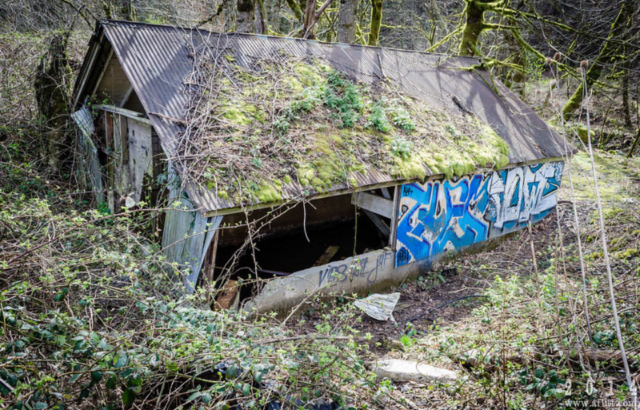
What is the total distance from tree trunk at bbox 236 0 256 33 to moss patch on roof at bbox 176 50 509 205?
3.34 meters

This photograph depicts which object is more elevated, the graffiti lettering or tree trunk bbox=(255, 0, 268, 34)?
tree trunk bbox=(255, 0, 268, 34)

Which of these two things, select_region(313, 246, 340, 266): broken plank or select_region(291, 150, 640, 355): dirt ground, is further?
select_region(313, 246, 340, 266): broken plank

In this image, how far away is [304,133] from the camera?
21.7 feet

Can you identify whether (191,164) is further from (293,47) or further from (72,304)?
(293,47)

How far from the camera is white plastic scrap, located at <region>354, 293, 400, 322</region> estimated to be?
6719 mm

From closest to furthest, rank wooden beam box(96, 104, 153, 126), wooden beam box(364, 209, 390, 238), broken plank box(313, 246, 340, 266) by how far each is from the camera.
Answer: wooden beam box(96, 104, 153, 126), broken plank box(313, 246, 340, 266), wooden beam box(364, 209, 390, 238)

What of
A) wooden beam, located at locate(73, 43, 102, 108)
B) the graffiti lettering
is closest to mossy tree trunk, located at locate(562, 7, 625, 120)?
the graffiti lettering

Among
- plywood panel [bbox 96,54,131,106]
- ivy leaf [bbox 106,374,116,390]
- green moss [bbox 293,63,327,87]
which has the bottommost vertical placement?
ivy leaf [bbox 106,374,116,390]

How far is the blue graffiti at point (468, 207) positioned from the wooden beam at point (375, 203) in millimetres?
282

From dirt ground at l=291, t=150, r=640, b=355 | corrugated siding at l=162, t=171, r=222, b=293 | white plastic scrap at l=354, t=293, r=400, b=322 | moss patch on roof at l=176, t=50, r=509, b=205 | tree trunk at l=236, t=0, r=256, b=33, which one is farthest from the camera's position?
tree trunk at l=236, t=0, r=256, b=33

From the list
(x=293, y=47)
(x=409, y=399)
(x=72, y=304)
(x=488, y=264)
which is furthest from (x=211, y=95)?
(x=488, y=264)

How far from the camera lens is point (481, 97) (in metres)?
10.3

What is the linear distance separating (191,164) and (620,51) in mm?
16162

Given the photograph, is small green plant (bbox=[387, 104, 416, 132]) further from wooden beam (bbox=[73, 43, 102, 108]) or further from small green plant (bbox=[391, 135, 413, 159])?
wooden beam (bbox=[73, 43, 102, 108])
